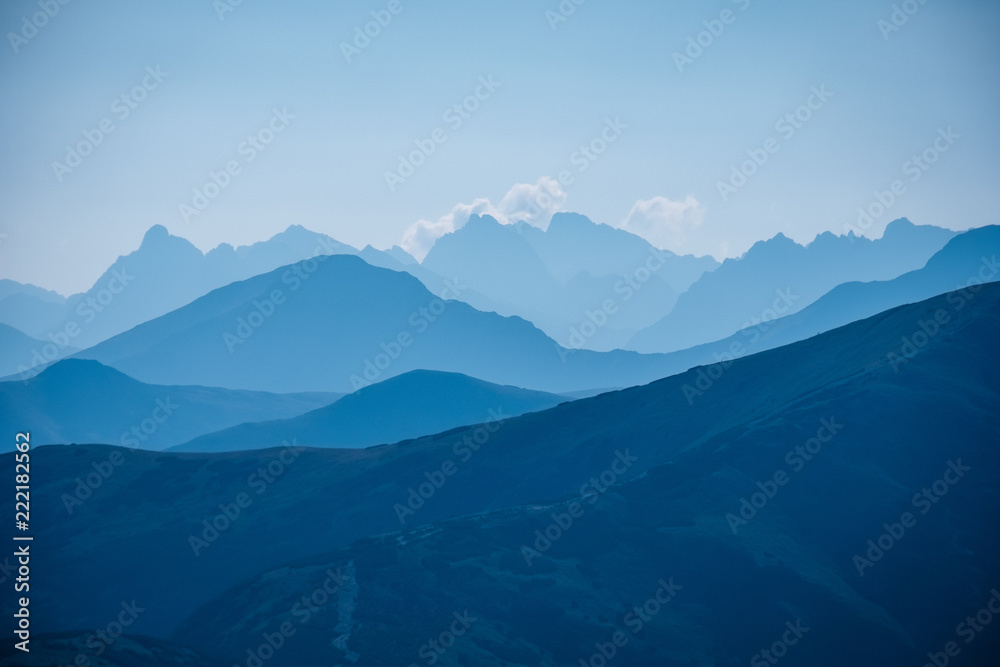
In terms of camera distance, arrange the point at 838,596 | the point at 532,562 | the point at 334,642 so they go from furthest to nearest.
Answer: the point at 532,562, the point at 838,596, the point at 334,642

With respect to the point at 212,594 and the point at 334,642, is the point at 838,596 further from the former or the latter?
the point at 212,594

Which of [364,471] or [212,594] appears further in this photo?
[364,471]

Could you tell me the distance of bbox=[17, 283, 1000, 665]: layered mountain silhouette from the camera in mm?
113062

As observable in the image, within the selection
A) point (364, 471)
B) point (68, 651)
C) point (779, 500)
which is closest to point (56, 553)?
point (364, 471)

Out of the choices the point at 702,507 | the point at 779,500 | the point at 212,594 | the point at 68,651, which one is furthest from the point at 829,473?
the point at 68,651

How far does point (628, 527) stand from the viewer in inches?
5330

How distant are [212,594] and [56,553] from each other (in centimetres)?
4158

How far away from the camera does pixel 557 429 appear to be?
636 feet

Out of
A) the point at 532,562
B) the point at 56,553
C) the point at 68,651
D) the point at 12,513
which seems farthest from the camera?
the point at 12,513

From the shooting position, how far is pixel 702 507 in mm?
138625

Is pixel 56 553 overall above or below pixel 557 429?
below

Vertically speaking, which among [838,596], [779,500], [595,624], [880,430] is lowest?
[595,624]

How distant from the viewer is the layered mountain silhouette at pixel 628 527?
371 ft

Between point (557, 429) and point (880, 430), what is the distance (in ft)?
223
